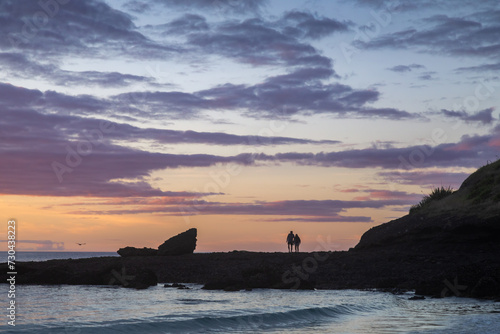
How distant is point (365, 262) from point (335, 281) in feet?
13.8

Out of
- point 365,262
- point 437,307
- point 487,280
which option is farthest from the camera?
point 365,262

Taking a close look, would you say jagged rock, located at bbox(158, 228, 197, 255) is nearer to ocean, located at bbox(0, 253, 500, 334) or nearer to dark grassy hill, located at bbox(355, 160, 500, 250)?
ocean, located at bbox(0, 253, 500, 334)

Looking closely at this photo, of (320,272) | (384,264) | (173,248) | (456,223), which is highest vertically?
(456,223)

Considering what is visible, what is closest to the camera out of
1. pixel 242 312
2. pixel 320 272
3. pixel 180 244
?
pixel 242 312

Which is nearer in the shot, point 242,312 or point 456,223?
point 242,312

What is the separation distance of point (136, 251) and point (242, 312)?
93.7 feet

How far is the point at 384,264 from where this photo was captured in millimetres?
46188

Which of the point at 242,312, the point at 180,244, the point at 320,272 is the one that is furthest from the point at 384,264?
the point at 180,244

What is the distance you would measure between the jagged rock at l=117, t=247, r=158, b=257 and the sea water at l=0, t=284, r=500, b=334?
15.4 metres

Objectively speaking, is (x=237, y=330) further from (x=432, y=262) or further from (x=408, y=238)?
(x=408, y=238)

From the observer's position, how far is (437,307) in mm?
32688

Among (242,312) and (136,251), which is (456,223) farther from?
(136,251)

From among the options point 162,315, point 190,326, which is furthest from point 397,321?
point 162,315

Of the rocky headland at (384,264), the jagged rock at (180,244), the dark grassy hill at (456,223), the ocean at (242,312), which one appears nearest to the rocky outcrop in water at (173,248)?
the jagged rock at (180,244)
